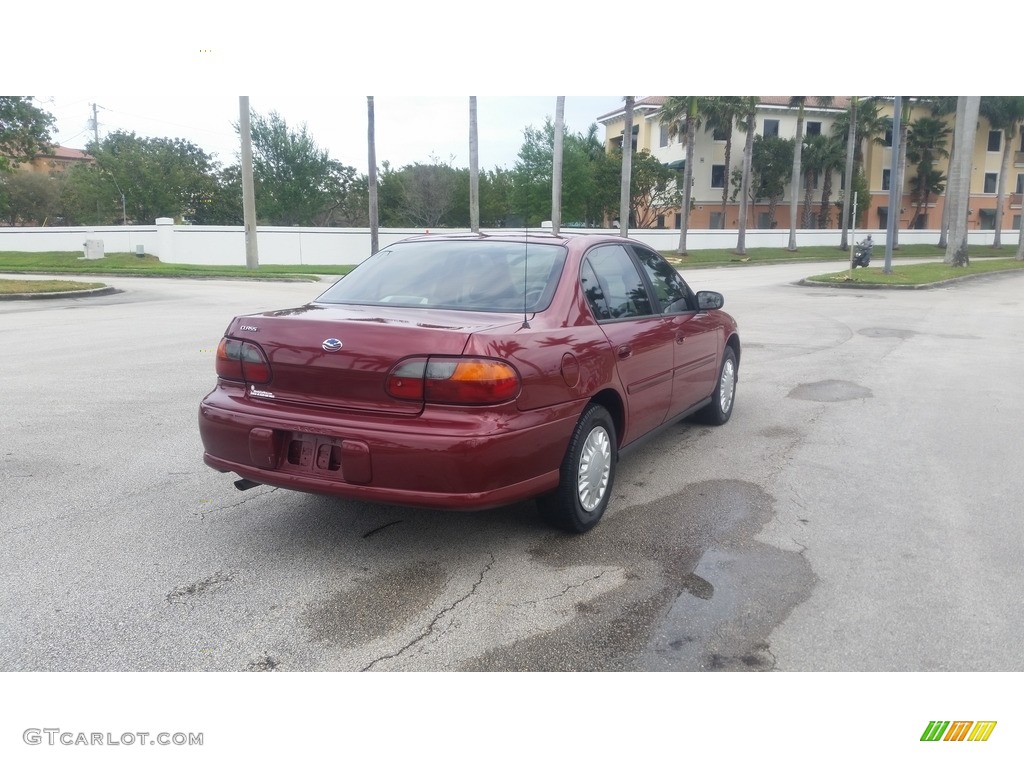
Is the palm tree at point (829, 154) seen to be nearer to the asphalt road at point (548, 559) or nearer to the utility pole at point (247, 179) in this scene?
Answer: the utility pole at point (247, 179)

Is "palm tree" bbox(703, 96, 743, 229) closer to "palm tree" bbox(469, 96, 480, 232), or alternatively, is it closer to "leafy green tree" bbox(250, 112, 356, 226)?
"leafy green tree" bbox(250, 112, 356, 226)

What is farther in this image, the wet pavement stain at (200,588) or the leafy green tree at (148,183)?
the leafy green tree at (148,183)

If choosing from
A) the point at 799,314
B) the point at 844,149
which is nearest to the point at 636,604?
the point at 799,314

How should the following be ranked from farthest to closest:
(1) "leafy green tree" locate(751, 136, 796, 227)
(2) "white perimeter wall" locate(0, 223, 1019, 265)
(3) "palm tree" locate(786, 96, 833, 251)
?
(1) "leafy green tree" locate(751, 136, 796, 227) → (3) "palm tree" locate(786, 96, 833, 251) → (2) "white perimeter wall" locate(0, 223, 1019, 265)

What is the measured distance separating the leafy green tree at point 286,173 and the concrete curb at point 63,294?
77.8 ft

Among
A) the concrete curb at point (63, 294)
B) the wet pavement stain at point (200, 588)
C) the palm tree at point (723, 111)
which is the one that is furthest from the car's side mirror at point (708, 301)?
the palm tree at point (723, 111)

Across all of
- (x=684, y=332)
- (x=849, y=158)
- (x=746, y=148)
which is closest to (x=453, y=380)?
(x=684, y=332)

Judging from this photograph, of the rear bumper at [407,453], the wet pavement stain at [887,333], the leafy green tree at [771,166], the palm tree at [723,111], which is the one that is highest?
the palm tree at [723,111]

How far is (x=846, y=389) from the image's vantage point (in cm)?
871

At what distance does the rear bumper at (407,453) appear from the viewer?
144 inches

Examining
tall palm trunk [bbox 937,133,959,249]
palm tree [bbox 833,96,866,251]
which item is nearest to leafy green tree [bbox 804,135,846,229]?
palm tree [bbox 833,96,866,251]

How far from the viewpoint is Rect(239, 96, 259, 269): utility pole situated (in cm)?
2861

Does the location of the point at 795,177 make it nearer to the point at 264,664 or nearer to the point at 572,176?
the point at 572,176

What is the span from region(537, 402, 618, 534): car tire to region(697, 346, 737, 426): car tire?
236 centimetres
